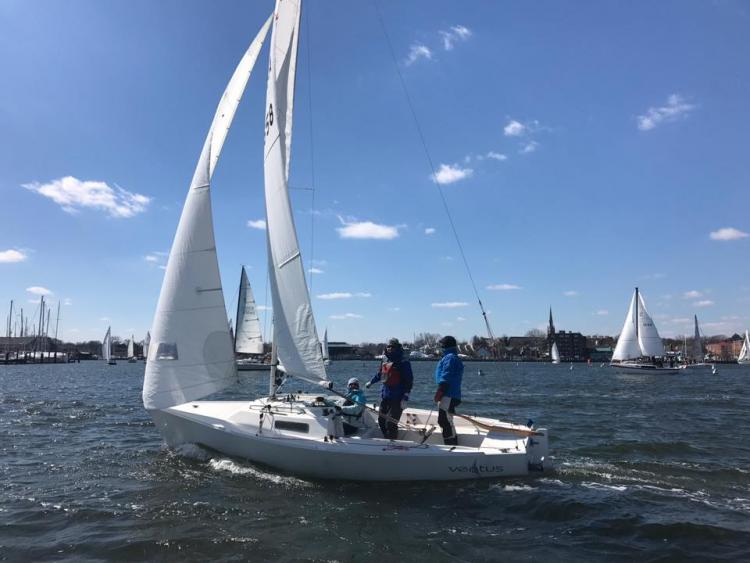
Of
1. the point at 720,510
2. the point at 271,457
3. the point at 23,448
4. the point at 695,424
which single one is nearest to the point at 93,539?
the point at 271,457

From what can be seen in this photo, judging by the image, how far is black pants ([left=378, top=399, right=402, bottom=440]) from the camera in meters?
9.30

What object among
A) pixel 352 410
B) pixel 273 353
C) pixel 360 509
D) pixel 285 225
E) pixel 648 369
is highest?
pixel 285 225

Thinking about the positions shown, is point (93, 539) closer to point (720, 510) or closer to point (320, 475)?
point (320, 475)

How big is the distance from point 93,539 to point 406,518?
4.00 metres

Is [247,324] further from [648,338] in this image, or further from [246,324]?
[648,338]

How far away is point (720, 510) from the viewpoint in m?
7.38

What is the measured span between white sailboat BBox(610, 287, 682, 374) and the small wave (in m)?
56.0

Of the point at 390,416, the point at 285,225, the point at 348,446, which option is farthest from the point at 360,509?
the point at 285,225

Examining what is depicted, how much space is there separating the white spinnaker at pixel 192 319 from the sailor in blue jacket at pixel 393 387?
11.1 feet

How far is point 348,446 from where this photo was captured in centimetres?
839

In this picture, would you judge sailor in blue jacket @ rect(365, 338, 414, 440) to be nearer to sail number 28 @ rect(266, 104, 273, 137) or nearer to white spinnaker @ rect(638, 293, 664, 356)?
sail number 28 @ rect(266, 104, 273, 137)

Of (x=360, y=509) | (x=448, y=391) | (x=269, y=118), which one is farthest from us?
(x=269, y=118)

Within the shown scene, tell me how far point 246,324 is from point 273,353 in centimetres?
2980

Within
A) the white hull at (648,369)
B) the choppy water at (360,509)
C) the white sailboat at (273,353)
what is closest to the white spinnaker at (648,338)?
the white hull at (648,369)
